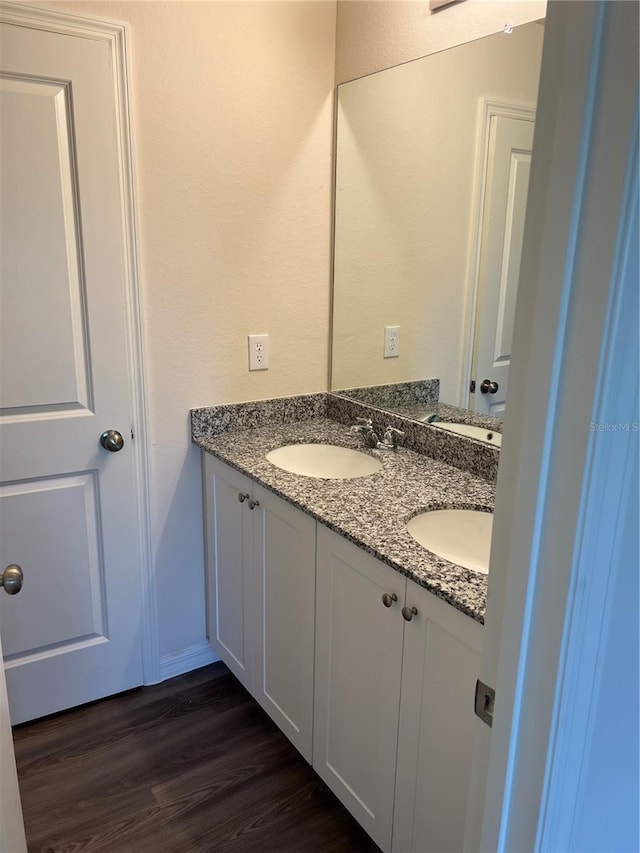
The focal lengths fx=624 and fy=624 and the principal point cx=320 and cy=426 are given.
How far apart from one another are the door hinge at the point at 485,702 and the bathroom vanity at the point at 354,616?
0.37 meters

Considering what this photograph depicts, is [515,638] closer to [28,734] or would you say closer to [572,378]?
[572,378]

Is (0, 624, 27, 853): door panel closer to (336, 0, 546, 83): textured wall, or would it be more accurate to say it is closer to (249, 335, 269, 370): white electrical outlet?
(249, 335, 269, 370): white electrical outlet

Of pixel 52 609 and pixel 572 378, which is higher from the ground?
pixel 572 378

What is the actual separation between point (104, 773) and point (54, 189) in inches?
64.2

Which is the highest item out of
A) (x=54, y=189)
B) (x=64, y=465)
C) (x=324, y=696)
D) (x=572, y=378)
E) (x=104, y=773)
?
(x=54, y=189)

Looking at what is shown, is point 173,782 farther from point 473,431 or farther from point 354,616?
point 473,431

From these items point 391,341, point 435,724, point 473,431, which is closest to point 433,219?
point 391,341

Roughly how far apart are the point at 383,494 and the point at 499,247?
2.39ft

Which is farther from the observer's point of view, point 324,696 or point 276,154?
point 276,154

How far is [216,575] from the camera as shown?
2.10 m

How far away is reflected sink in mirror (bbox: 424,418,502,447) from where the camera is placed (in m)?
1.73

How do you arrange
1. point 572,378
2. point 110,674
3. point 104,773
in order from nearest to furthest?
point 572,378 < point 104,773 < point 110,674

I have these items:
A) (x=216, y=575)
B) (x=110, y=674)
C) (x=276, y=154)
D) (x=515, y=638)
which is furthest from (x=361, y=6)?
(x=110, y=674)

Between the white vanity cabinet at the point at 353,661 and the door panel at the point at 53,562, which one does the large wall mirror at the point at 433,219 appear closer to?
the white vanity cabinet at the point at 353,661
